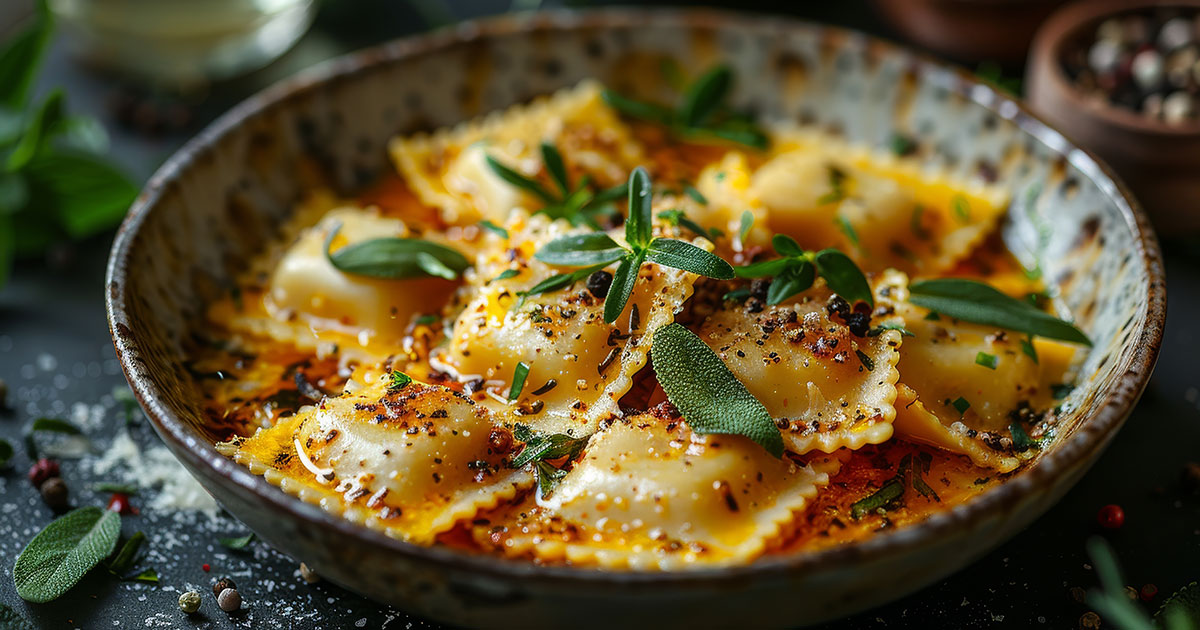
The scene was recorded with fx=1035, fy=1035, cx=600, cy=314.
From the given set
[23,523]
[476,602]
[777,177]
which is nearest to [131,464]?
[23,523]

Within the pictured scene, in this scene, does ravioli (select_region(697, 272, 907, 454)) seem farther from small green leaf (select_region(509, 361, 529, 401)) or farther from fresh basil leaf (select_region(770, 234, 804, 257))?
small green leaf (select_region(509, 361, 529, 401))

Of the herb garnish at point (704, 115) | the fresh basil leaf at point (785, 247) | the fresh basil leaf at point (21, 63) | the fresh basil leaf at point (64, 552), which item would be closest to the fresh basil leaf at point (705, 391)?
the fresh basil leaf at point (785, 247)

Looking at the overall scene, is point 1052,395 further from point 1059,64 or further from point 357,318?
point 357,318

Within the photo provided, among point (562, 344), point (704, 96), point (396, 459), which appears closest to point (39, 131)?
point (396, 459)

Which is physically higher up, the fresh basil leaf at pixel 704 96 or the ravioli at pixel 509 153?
the fresh basil leaf at pixel 704 96

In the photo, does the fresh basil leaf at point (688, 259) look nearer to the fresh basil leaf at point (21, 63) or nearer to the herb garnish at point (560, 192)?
the herb garnish at point (560, 192)

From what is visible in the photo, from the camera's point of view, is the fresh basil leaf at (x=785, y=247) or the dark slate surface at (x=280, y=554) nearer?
the dark slate surface at (x=280, y=554)

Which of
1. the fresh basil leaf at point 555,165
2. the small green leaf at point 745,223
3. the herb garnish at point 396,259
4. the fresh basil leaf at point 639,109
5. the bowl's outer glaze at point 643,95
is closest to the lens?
the bowl's outer glaze at point 643,95
